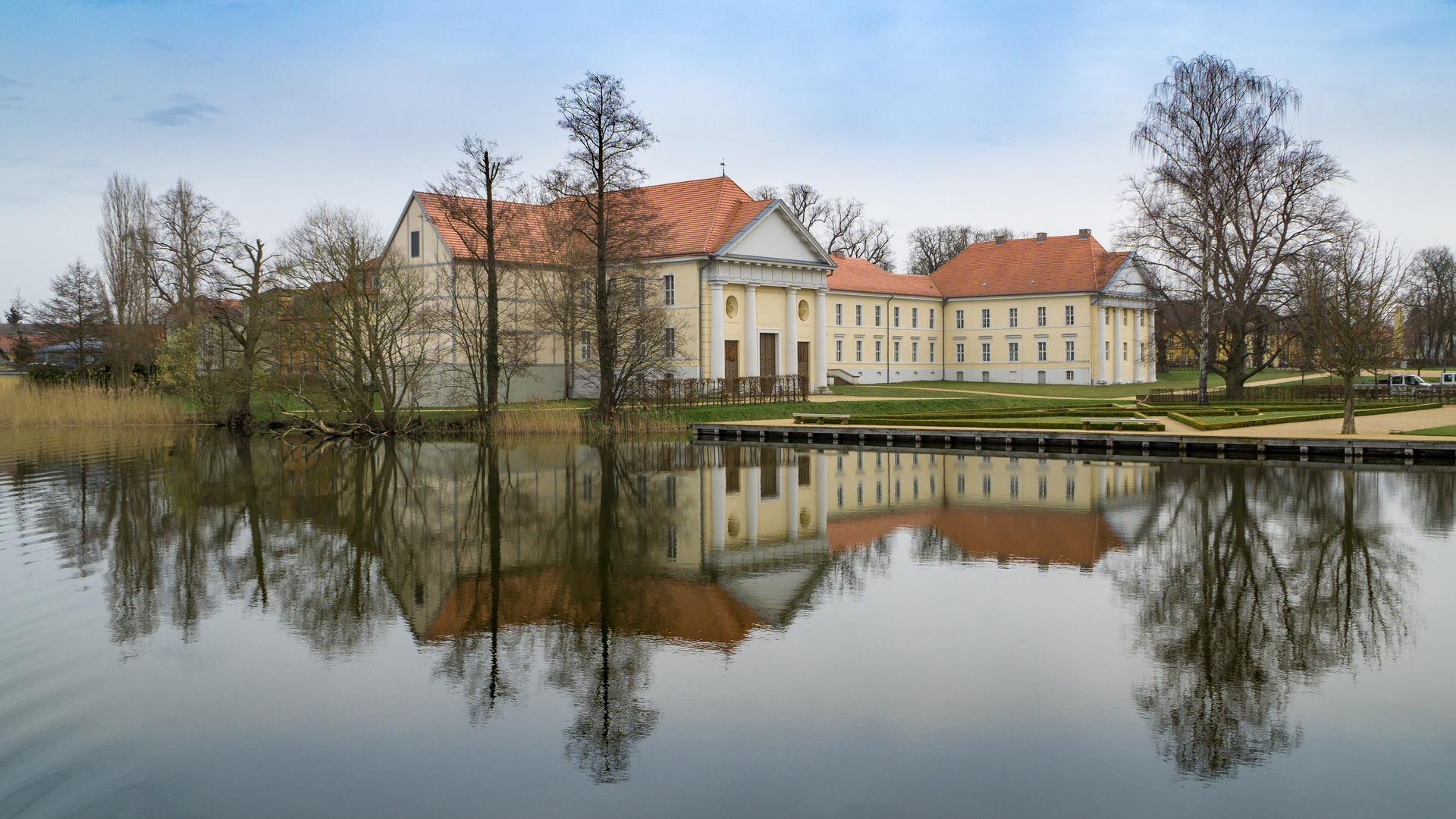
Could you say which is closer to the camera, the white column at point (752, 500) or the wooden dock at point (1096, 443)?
the white column at point (752, 500)

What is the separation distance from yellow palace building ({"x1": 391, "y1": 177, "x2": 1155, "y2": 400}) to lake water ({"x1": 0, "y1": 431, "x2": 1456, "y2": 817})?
72.1 ft

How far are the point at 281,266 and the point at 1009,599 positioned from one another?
2692cm

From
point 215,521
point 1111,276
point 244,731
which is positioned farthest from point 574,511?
point 1111,276

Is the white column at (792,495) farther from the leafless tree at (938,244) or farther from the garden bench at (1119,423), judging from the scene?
the leafless tree at (938,244)

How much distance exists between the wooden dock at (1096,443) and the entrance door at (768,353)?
12.5m

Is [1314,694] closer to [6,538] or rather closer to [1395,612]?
[1395,612]

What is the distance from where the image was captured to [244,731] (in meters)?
6.89

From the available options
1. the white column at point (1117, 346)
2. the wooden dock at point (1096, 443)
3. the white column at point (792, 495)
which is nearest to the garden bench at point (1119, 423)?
the wooden dock at point (1096, 443)

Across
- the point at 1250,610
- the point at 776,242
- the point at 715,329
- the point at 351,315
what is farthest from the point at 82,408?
the point at 1250,610

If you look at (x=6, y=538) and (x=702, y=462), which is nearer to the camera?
(x=6, y=538)

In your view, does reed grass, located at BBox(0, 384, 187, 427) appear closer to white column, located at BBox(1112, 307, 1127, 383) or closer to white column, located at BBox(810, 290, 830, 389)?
white column, located at BBox(810, 290, 830, 389)

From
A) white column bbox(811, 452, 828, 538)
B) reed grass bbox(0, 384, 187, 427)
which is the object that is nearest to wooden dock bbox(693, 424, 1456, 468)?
white column bbox(811, 452, 828, 538)

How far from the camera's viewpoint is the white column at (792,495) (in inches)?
600

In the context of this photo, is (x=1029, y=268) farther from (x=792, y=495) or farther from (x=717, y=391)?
(x=792, y=495)
